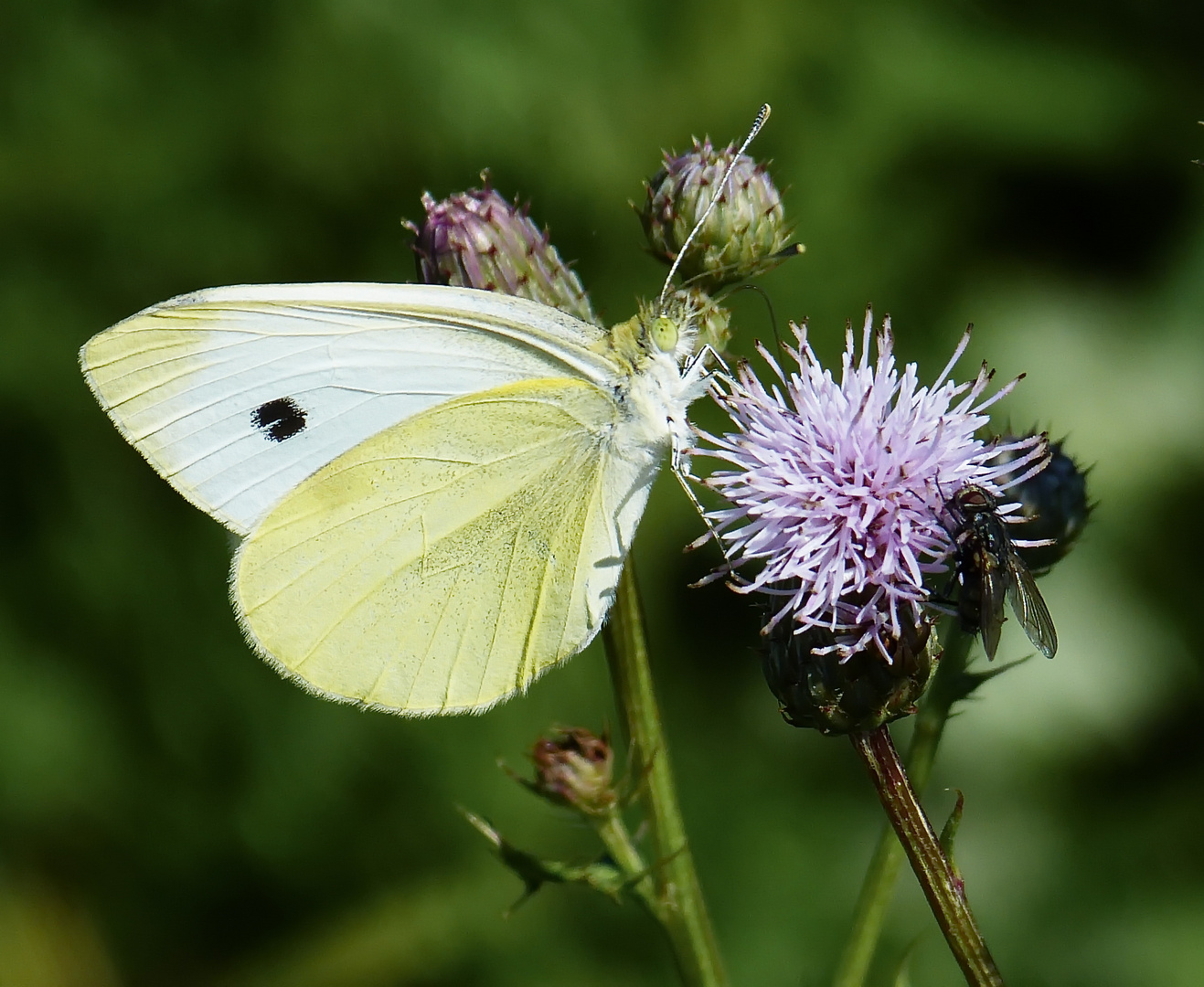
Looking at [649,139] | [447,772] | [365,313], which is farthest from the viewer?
[649,139]

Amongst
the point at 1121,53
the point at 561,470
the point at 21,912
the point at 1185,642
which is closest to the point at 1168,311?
the point at 1121,53

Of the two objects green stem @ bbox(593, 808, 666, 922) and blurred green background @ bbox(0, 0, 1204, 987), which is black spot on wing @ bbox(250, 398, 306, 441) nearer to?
green stem @ bbox(593, 808, 666, 922)

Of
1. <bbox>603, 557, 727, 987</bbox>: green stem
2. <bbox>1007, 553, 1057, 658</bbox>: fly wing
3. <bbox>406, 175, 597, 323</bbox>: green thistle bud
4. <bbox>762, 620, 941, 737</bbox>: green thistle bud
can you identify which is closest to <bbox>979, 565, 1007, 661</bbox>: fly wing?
<bbox>1007, 553, 1057, 658</bbox>: fly wing

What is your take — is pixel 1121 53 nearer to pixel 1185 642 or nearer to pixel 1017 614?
pixel 1185 642

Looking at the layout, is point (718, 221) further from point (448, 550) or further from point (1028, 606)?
point (1028, 606)

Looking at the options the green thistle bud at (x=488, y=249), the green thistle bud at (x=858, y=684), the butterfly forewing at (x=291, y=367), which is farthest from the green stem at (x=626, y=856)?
the green thistle bud at (x=488, y=249)

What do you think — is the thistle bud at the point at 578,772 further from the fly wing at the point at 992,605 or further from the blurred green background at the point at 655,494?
the blurred green background at the point at 655,494

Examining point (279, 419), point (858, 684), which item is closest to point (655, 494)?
point (279, 419)
